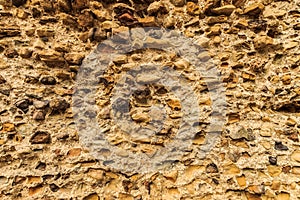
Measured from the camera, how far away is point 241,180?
1675mm

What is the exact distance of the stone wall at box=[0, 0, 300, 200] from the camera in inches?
65.6

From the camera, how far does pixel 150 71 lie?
6.08 ft

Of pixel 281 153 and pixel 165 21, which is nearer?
pixel 281 153

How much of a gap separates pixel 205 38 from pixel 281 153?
960 mm

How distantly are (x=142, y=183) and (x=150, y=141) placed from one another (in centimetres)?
29

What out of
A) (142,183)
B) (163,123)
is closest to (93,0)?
(163,123)

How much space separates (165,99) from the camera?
1815 millimetres

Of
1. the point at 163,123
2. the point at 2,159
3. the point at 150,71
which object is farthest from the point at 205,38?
the point at 2,159

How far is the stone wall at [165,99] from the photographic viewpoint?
1667 mm

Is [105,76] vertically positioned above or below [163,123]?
above

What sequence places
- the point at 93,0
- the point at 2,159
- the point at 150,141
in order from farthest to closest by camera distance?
the point at 93,0, the point at 150,141, the point at 2,159

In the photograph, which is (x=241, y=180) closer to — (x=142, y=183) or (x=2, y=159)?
(x=142, y=183)

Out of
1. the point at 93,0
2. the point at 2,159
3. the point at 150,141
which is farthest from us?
the point at 93,0

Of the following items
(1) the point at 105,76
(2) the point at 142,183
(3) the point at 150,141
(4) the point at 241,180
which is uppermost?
(1) the point at 105,76
